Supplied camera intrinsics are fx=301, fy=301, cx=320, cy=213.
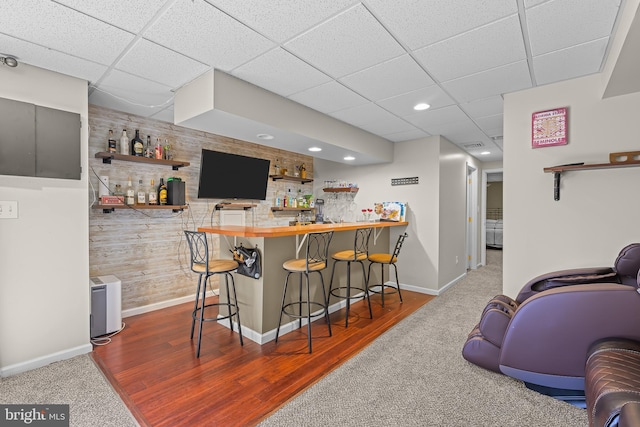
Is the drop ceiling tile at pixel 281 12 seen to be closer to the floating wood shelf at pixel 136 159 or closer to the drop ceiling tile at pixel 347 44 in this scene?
the drop ceiling tile at pixel 347 44

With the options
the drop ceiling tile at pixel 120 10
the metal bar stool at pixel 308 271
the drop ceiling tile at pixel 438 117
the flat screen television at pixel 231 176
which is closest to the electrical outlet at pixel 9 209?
the drop ceiling tile at pixel 120 10

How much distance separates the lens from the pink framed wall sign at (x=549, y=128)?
2.60 meters

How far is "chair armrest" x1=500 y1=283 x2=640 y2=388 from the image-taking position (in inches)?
67.2

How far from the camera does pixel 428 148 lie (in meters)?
4.54

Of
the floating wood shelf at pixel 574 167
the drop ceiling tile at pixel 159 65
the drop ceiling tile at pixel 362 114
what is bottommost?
the floating wood shelf at pixel 574 167

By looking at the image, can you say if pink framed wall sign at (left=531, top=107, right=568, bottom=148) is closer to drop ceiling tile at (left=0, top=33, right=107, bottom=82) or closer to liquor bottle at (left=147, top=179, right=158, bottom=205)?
drop ceiling tile at (left=0, top=33, right=107, bottom=82)

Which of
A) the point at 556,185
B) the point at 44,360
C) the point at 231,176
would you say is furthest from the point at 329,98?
the point at 44,360

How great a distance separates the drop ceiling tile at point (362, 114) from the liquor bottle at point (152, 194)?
7.57ft

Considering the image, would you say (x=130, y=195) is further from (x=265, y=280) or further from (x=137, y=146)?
(x=265, y=280)

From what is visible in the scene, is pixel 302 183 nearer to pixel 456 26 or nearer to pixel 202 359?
pixel 202 359

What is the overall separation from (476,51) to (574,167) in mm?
1276

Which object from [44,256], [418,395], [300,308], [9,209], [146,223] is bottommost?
[418,395]

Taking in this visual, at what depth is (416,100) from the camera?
10.1 feet

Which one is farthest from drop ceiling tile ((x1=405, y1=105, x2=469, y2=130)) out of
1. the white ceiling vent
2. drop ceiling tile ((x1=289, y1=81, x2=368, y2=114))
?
the white ceiling vent
